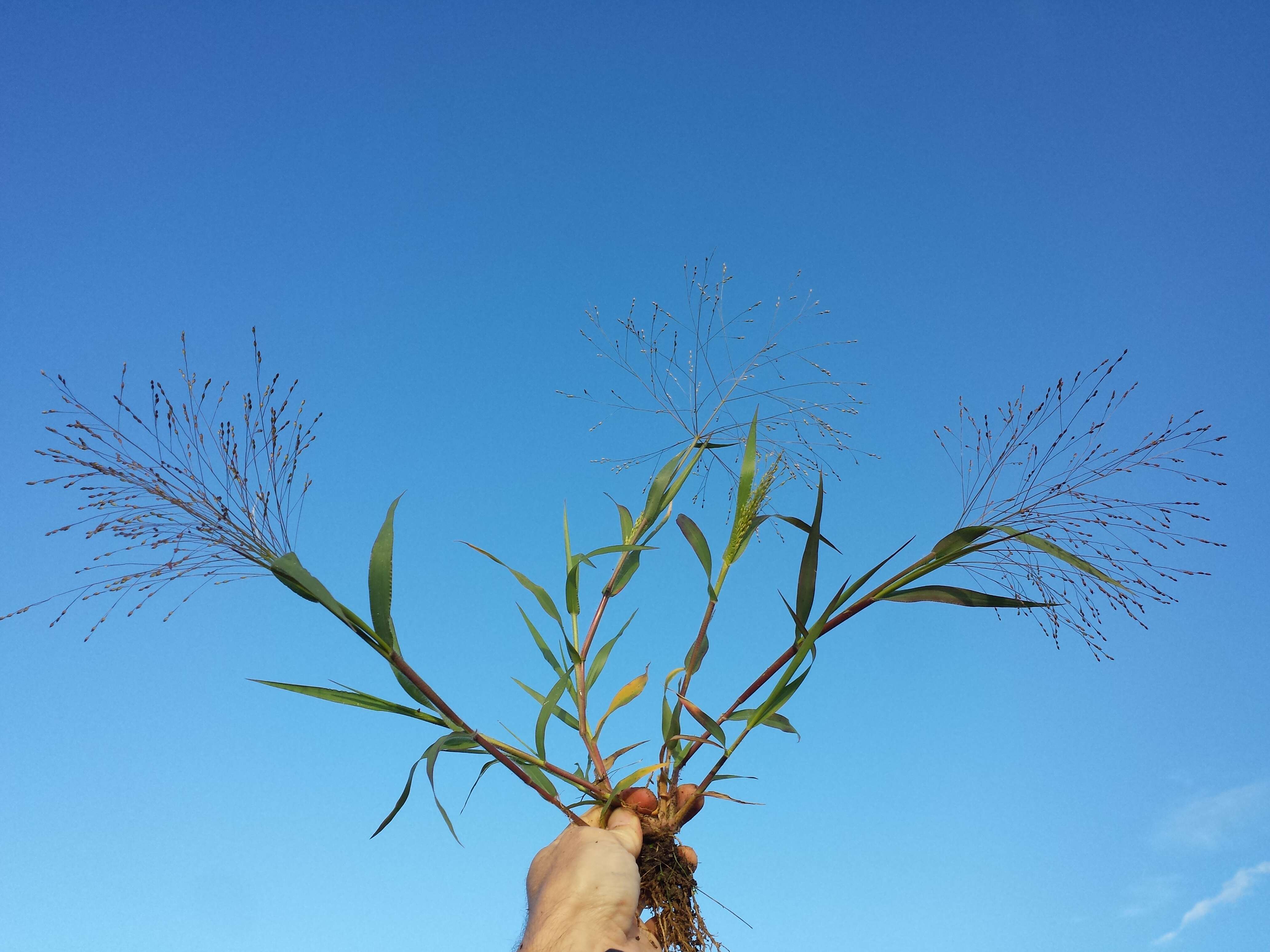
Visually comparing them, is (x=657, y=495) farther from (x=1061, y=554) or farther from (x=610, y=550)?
(x=1061, y=554)

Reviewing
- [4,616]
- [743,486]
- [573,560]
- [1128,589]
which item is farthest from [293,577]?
[1128,589]

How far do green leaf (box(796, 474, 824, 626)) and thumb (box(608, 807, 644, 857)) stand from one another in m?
0.51

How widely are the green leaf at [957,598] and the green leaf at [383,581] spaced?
0.98m

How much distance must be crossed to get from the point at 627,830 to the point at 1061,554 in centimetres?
100

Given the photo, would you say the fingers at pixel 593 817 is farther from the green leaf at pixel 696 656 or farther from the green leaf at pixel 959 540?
the green leaf at pixel 959 540

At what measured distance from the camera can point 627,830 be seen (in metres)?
1.73

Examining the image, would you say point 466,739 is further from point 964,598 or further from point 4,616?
point 964,598

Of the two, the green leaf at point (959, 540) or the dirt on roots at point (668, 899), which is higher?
the green leaf at point (959, 540)

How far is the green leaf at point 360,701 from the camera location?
174cm

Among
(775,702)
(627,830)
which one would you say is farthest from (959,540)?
(627,830)

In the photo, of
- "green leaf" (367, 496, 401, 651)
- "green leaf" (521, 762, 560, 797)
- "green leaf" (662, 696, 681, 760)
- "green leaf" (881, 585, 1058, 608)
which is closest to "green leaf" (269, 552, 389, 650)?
"green leaf" (367, 496, 401, 651)

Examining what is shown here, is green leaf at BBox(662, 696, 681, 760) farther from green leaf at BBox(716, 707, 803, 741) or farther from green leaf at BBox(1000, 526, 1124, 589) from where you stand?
green leaf at BBox(1000, 526, 1124, 589)

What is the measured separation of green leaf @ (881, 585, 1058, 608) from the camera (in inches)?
69.9

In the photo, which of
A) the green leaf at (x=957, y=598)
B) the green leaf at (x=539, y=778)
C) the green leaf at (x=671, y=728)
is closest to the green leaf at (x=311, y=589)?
the green leaf at (x=539, y=778)
